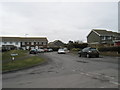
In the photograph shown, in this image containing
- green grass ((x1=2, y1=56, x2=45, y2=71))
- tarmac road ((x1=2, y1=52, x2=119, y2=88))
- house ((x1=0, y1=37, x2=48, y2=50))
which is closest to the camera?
tarmac road ((x1=2, y1=52, x2=119, y2=88))

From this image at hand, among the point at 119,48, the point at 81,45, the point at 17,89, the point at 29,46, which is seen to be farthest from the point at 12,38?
the point at 17,89

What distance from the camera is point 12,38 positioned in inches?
3184

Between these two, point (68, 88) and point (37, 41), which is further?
point (37, 41)

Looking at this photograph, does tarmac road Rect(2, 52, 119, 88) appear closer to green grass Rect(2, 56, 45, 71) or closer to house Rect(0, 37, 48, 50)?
green grass Rect(2, 56, 45, 71)

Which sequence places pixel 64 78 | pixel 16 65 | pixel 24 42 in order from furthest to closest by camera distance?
pixel 24 42
pixel 16 65
pixel 64 78

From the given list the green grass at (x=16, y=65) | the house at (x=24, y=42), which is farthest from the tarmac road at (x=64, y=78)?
the house at (x=24, y=42)

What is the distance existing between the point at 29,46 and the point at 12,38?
1225cm

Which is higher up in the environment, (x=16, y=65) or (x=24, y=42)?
(x=24, y=42)

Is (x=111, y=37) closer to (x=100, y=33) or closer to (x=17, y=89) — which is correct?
(x=100, y=33)

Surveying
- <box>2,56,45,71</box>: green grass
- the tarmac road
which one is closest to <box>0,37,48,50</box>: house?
<box>2,56,45,71</box>: green grass

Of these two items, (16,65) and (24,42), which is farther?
(24,42)

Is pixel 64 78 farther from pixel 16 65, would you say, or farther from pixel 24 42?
pixel 24 42

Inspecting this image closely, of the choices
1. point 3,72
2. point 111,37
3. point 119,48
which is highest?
point 111,37

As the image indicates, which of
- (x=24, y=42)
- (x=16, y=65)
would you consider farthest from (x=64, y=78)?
(x=24, y=42)
